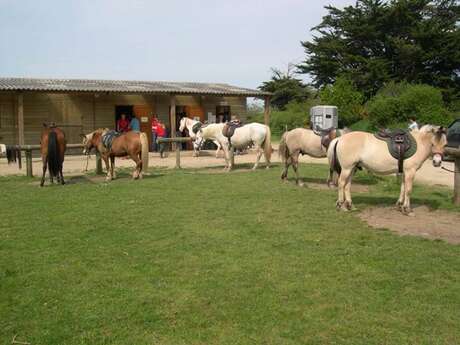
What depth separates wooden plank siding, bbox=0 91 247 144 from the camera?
2200cm

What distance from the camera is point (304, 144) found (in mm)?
11914

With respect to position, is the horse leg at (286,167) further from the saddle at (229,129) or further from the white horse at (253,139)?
the saddle at (229,129)

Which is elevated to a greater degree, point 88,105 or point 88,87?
point 88,87

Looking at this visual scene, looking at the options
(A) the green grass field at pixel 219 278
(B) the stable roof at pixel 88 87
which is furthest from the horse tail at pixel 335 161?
(B) the stable roof at pixel 88 87

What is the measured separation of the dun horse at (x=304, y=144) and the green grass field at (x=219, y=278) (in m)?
3.00

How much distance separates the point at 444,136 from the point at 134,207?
5391mm

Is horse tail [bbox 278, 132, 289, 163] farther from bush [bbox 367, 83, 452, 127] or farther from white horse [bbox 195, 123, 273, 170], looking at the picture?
bush [bbox 367, 83, 452, 127]

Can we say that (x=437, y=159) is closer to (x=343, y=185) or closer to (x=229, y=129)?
Answer: (x=343, y=185)

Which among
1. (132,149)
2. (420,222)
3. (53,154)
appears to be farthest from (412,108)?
(420,222)

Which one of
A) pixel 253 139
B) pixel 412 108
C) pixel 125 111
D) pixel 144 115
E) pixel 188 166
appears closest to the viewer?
pixel 253 139

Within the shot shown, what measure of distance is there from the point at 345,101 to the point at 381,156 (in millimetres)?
24733

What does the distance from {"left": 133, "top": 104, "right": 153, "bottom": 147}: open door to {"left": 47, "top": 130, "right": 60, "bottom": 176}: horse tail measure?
1288 cm

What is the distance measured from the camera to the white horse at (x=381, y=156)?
8.01 meters

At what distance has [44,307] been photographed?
14.0ft
